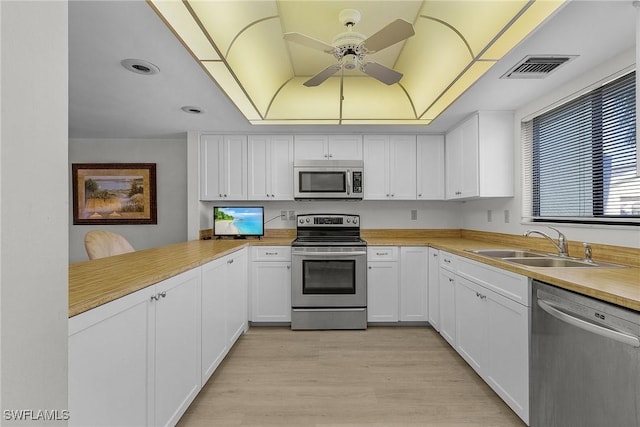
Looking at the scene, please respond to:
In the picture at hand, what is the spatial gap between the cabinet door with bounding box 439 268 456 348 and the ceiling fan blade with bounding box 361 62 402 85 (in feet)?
5.67

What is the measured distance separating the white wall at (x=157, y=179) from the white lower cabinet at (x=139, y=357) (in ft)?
8.08

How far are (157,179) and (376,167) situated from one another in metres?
2.90

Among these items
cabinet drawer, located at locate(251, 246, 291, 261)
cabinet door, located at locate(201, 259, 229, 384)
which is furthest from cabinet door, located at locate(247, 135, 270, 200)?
cabinet door, located at locate(201, 259, 229, 384)

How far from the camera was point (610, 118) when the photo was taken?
1.92m

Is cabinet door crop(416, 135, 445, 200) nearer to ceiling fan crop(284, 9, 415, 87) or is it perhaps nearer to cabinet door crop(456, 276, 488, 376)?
cabinet door crop(456, 276, 488, 376)

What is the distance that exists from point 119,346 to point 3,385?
74cm

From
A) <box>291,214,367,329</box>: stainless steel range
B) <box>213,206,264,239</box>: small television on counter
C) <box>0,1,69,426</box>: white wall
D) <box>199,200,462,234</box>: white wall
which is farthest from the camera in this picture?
<box>199,200,462,234</box>: white wall

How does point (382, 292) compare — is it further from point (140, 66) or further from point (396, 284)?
point (140, 66)

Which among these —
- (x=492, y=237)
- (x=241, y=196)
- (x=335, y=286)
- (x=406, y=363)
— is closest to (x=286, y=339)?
(x=335, y=286)

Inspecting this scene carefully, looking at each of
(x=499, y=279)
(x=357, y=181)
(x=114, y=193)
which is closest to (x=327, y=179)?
(x=357, y=181)

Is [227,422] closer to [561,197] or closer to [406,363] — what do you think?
[406,363]

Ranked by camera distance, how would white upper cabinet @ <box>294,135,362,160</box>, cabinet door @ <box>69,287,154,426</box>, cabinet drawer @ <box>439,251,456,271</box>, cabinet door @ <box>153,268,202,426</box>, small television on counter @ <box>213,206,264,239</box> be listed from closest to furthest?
cabinet door @ <box>69,287,154,426</box>, cabinet door @ <box>153,268,202,426</box>, cabinet drawer @ <box>439,251,456,271</box>, white upper cabinet @ <box>294,135,362,160</box>, small television on counter @ <box>213,206,264,239</box>

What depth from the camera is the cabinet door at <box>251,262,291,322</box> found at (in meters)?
3.16

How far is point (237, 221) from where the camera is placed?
3.69 meters
